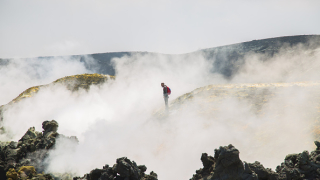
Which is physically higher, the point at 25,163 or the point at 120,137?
the point at 120,137

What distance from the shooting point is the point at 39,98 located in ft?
59.3

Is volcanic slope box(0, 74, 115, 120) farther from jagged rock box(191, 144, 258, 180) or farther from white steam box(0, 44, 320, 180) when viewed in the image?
jagged rock box(191, 144, 258, 180)

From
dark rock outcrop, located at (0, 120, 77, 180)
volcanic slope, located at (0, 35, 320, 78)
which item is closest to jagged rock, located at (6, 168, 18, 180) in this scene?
dark rock outcrop, located at (0, 120, 77, 180)

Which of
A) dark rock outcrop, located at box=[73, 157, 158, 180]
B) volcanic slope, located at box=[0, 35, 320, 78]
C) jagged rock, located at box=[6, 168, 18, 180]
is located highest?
volcanic slope, located at box=[0, 35, 320, 78]

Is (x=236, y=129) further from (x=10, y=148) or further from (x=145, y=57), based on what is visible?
(x=145, y=57)

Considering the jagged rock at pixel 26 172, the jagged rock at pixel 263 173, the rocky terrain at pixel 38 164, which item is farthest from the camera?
the jagged rock at pixel 26 172

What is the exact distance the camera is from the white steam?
7589 mm

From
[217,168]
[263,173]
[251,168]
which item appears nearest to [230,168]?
[217,168]

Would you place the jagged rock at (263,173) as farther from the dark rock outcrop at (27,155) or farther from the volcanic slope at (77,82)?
the volcanic slope at (77,82)

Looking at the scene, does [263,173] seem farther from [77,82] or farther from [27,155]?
[77,82]

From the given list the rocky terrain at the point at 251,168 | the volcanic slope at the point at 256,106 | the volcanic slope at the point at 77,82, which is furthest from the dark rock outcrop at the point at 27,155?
the volcanic slope at the point at 77,82

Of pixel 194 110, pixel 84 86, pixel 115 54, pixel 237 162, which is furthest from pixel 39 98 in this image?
pixel 115 54

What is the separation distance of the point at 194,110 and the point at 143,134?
288cm

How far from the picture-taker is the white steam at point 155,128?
7589mm
